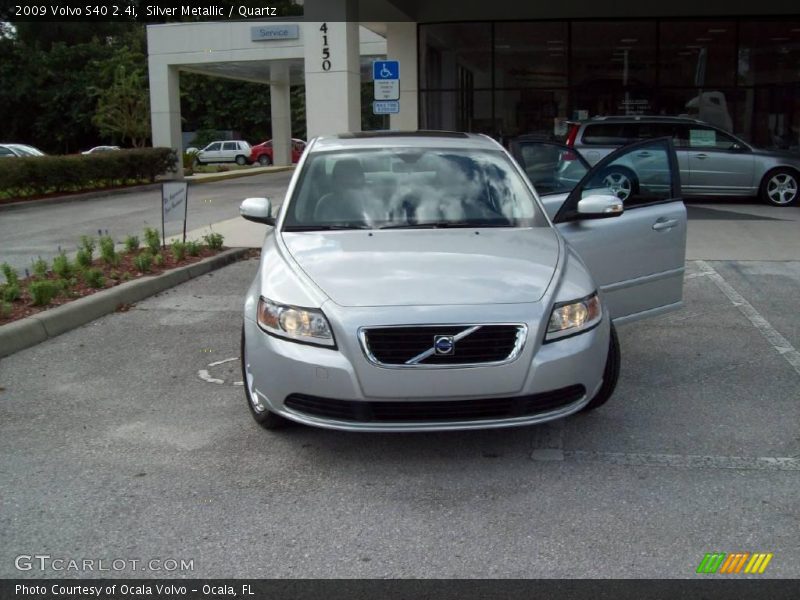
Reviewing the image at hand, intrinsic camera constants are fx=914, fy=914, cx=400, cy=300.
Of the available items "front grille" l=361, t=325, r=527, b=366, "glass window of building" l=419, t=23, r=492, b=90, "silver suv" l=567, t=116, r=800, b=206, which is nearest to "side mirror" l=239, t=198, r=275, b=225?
"front grille" l=361, t=325, r=527, b=366

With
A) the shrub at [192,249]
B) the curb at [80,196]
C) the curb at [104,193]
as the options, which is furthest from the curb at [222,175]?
the shrub at [192,249]

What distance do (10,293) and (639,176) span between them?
535 centimetres

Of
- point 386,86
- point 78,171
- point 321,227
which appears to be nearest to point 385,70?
point 386,86

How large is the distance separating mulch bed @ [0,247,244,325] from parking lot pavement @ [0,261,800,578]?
1.15 m

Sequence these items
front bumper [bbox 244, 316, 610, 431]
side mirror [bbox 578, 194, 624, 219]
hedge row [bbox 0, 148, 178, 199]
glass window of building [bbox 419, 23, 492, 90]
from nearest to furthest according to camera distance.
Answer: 1. front bumper [bbox 244, 316, 610, 431]
2. side mirror [bbox 578, 194, 624, 219]
3. hedge row [bbox 0, 148, 178, 199]
4. glass window of building [bbox 419, 23, 492, 90]

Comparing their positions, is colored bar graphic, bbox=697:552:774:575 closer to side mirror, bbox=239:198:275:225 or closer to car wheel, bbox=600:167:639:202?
car wheel, bbox=600:167:639:202

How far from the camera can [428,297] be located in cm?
448

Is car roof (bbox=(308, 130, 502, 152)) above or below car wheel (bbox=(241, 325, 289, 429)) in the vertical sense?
above

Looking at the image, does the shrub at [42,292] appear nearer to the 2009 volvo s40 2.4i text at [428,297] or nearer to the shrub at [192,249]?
the 2009 volvo s40 2.4i text at [428,297]

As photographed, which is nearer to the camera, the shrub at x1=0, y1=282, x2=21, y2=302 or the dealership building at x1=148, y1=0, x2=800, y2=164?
the shrub at x1=0, y1=282, x2=21, y2=302

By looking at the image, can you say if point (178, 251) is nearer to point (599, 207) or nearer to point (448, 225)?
point (448, 225)

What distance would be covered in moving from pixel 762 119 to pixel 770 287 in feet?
42.6

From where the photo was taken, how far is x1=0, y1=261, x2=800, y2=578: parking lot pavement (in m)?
3.75
